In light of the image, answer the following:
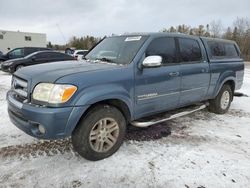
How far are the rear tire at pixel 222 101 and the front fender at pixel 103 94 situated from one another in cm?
306

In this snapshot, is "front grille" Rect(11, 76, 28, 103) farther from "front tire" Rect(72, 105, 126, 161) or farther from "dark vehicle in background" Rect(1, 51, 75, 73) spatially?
"dark vehicle in background" Rect(1, 51, 75, 73)

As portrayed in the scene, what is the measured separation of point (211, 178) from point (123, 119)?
4.80ft

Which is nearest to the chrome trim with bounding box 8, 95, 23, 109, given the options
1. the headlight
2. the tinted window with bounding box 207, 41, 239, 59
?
the headlight

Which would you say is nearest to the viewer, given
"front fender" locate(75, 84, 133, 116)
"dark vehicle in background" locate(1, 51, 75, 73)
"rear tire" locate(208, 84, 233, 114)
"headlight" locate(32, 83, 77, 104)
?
"headlight" locate(32, 83, 77, 104)

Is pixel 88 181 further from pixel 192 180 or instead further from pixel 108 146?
pixel 192 180

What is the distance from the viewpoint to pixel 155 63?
364 centimetres

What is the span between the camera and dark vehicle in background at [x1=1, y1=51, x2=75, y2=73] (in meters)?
12.6

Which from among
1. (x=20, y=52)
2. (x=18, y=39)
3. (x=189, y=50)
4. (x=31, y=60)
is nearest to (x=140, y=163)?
(x=189, y=50)

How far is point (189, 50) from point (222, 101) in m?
2.01

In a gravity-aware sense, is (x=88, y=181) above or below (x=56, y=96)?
below

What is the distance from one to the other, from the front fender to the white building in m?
41.9

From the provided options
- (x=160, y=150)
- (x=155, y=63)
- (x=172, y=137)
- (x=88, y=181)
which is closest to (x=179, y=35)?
(x=155, y=63)

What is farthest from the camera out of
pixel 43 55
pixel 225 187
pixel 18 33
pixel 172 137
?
pixel 18 33

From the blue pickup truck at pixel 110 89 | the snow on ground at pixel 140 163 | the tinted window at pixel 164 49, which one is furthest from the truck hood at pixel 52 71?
the snow on ground at pixel 140 163
